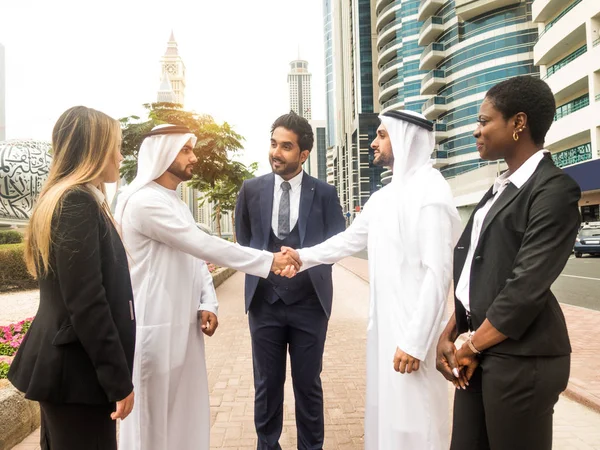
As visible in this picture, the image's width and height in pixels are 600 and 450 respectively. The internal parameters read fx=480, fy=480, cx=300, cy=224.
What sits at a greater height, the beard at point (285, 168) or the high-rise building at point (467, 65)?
the high-rise building at point (467, 65)

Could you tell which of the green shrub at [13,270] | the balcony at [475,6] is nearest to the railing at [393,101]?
the balcony at [475,6]

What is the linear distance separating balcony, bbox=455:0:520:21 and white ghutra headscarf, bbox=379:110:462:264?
4786cm

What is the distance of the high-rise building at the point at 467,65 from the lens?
140 ft

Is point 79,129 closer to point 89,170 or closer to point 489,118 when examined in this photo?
point 89,170

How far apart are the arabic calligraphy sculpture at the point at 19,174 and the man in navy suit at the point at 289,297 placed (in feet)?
76.4

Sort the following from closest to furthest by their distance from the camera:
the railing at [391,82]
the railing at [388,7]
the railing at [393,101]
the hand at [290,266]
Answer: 1. the hand at [290,266]
2. the railing at [388,7]
3. the railing at [393,101]
4. the railing at [391,82]

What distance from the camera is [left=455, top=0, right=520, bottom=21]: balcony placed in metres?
43.3

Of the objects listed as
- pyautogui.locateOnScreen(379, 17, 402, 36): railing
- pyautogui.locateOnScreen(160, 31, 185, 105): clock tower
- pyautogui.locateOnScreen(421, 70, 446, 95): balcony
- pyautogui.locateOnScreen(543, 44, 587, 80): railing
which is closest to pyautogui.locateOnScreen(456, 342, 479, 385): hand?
pyautogui.locateOnScreen(543, 44, 587, 80): railing

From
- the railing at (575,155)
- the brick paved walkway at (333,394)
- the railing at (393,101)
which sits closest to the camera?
the brick paved walkway at (333,394)

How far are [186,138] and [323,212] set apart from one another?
→ 1123 mm

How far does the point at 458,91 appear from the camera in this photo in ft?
156

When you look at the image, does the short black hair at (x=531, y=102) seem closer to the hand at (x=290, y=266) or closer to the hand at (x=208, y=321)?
the hand at (x=290, y=266)

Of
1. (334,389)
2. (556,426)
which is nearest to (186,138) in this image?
(334,389)

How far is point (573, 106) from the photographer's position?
98.0ft
